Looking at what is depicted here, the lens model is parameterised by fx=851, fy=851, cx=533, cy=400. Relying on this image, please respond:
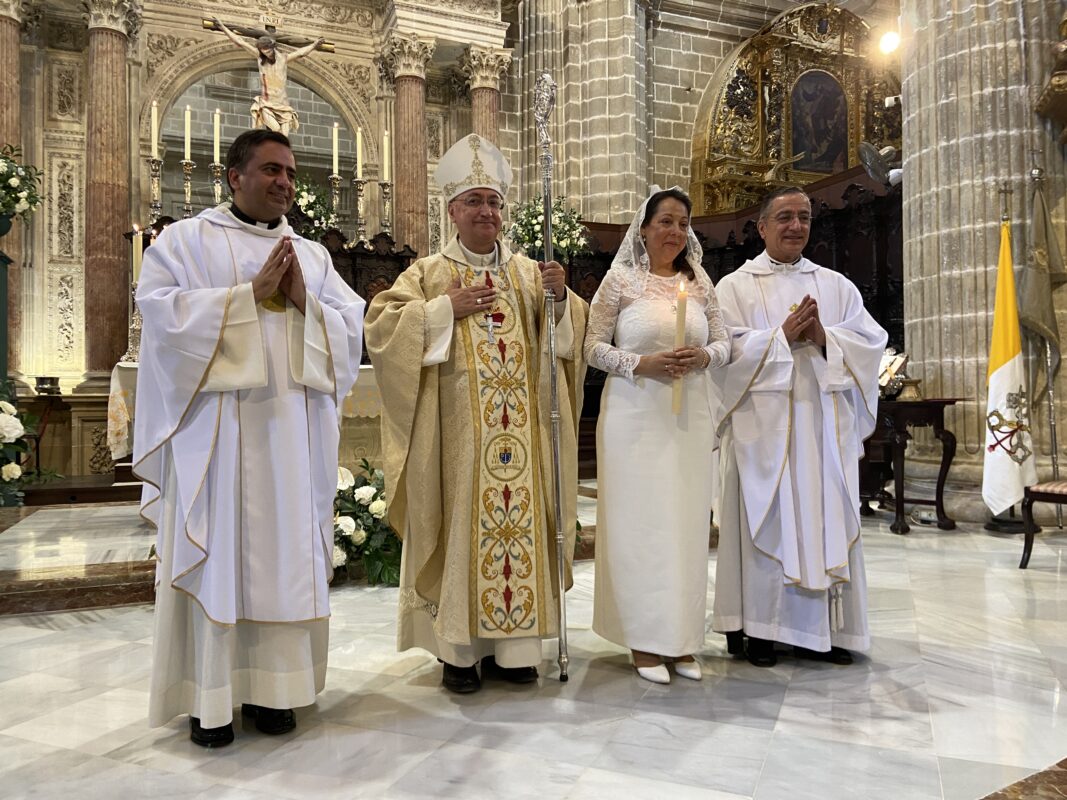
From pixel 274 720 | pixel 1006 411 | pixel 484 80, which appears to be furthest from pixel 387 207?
pixel 274 720

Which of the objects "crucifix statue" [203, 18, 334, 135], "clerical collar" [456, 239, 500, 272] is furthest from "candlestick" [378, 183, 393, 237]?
"clerical collar" [456, 239, 500, 272]

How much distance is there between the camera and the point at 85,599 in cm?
436

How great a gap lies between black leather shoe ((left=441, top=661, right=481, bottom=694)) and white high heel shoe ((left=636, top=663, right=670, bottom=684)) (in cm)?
60

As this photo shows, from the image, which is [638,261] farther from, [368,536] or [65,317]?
[65,317]

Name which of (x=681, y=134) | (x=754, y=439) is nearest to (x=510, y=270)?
(x=754, y=439)

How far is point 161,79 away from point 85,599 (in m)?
9.29

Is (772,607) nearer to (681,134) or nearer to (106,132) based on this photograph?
(106,132)

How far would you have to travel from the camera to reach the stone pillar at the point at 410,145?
11570mm

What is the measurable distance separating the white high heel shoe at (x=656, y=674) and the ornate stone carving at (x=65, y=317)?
1021 cm

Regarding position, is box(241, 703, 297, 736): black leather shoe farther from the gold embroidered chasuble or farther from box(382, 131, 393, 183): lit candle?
box(382, 131, 393, 183): lit candle

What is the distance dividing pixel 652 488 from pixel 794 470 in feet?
2.10

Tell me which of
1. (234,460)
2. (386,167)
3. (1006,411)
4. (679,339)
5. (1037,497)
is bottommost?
(1037,497)

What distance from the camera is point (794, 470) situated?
11.0 ft

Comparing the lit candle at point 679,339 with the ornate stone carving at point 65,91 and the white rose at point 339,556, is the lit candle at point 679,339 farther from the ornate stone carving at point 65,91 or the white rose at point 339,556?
the ornate stone carving at point 65,91
